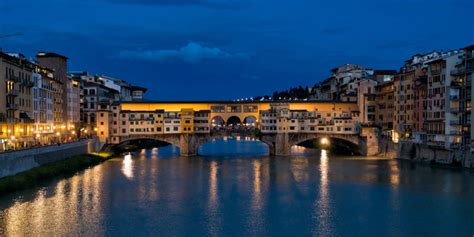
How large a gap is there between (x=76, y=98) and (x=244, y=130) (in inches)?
733

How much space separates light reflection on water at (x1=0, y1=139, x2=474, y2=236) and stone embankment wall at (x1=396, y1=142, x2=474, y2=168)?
1.92m

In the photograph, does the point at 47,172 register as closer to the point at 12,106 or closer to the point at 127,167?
the point at 12,106

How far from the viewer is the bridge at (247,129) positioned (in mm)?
56797

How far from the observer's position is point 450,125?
4247cm

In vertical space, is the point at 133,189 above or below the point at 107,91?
below

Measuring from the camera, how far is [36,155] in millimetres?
36281

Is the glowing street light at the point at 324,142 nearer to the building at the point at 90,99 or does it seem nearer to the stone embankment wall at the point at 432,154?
the stone embankment wall at the point at 432,154

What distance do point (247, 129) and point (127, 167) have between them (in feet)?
60.5

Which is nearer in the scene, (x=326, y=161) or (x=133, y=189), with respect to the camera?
(x=133, y=189)

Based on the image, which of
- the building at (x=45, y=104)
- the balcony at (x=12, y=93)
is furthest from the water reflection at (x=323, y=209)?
the building at (x=45, y=104)

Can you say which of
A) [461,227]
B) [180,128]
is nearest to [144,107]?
[180,128]

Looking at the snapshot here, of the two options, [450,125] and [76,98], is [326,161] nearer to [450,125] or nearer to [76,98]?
[450,125]

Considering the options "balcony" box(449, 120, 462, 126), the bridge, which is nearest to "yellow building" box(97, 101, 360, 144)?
the bridge

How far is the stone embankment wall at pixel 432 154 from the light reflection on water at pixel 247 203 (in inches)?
75.8
